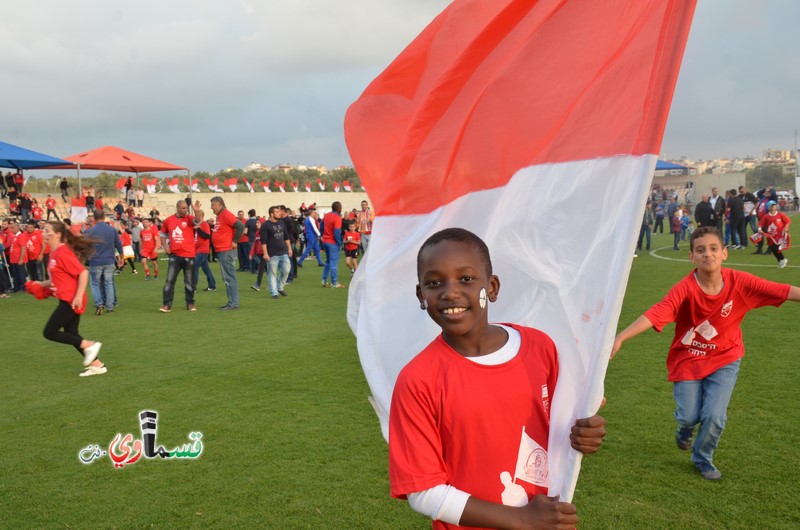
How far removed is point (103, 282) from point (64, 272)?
615 centimetres

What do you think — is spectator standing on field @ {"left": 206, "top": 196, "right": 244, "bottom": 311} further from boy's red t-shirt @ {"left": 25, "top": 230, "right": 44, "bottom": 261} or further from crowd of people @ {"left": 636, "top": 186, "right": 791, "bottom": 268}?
crowd of people @ {"left": 636, "top": 186, "right": 791, "bottom": 268}

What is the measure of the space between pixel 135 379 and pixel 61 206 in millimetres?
32605

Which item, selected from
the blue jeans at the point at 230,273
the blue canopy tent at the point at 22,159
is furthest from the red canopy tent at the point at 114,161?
the blue jeans at the point at 230,273

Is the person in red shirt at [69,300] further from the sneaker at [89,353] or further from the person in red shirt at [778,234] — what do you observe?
the person in red shirt at [778,234]

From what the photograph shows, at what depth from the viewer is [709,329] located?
490 cm

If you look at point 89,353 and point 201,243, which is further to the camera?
point 201,243

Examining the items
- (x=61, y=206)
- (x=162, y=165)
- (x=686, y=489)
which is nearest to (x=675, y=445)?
(x=686, y=489)

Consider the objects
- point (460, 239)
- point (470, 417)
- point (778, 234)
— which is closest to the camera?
point (470, 417)

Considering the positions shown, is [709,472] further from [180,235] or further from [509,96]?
[180,235]

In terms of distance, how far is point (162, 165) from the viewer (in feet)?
105

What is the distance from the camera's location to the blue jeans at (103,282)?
14381mm

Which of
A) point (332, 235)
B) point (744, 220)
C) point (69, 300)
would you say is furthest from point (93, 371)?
point (744, 220)

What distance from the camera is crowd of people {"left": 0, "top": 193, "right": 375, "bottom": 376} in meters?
8.77

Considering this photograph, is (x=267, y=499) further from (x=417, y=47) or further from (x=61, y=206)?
(x=61, y=206)
